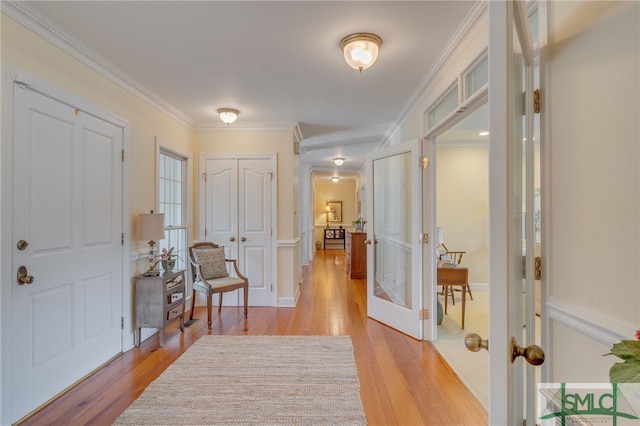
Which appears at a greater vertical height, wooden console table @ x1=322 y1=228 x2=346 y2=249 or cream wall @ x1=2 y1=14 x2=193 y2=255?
cream wall @ x1=2 y1=14 x2=193 y2=255

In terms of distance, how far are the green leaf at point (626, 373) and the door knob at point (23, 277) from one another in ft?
9.15

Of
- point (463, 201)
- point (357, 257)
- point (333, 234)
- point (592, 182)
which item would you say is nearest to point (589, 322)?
point (592, 182)

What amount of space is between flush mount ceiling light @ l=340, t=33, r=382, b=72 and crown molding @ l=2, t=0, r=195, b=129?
198 centimetres

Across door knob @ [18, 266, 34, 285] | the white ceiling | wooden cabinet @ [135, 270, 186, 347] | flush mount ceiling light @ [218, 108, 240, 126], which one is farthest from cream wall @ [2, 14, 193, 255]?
door knob @ [18, 266, 34, 285]

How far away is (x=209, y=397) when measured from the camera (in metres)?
2.20

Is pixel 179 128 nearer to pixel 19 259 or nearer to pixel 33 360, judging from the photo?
pixel 19 259

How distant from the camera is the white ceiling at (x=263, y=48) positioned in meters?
1.98

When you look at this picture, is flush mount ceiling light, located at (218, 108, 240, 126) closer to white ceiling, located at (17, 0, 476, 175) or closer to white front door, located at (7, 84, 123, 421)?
white ceiling, located at (17, 0, 476, 175)

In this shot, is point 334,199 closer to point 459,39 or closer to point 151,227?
point 151,227

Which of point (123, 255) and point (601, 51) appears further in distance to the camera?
point (123, 255)

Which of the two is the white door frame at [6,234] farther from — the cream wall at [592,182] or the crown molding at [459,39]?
the cream wall at [592,182]

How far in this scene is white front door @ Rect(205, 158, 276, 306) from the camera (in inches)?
176

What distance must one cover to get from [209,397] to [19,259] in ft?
4.93

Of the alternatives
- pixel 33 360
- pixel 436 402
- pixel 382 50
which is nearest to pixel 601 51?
pixel 382 50
